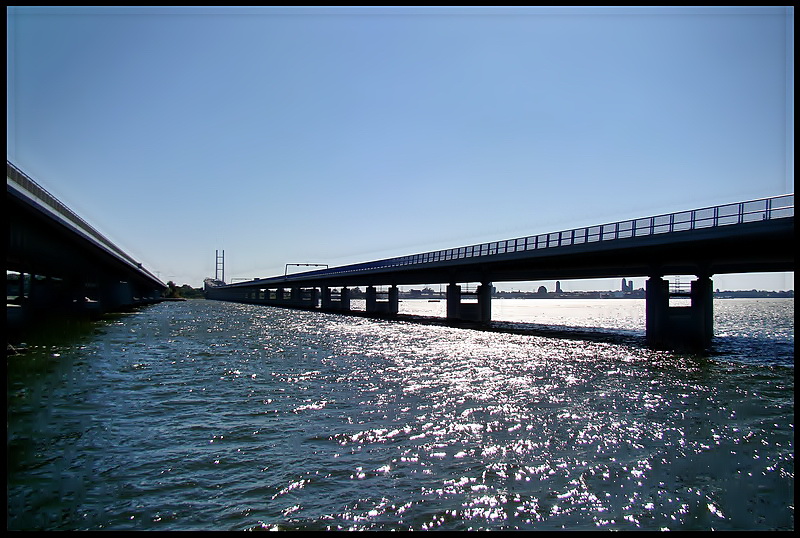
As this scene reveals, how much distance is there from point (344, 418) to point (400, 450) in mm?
3977

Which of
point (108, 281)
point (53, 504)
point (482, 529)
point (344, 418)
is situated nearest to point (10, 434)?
point (53, 504)

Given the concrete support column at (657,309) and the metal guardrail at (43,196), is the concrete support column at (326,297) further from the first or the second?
the concrete support column at (657,309)

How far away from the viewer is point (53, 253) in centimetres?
5225

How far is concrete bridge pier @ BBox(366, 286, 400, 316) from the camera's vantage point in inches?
3969

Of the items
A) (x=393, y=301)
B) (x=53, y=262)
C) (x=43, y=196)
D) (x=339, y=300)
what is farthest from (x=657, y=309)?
(x=339, y=300)

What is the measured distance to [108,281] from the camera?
93188mm

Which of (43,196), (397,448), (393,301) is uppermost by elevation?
(43,196)

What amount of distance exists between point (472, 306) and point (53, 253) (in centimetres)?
5257

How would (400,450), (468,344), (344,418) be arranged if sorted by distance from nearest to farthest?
1. (400,450)
2. (344,418)
3. (468,344)

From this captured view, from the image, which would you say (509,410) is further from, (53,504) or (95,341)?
(95,341)

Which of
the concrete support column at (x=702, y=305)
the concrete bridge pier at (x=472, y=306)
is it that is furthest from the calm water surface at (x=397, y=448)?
the concrete bridge pier at (x=472, y=306)

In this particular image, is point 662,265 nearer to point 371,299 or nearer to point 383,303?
point 383,303

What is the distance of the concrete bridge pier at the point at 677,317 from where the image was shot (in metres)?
46.8

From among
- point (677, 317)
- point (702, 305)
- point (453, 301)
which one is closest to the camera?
point (702, 305)
